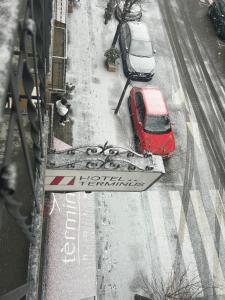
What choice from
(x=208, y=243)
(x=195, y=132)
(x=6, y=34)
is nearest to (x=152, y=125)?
(x=195, y=132)

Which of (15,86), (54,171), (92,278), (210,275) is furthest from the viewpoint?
(210,275)

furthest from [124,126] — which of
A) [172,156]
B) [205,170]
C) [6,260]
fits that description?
[6,260]

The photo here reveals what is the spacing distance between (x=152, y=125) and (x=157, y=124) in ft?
0.80

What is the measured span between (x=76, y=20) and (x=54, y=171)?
50.7ft

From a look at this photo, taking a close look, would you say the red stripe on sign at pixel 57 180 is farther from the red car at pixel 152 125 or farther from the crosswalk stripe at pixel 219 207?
the crosswalk stripe at pixel 219 207

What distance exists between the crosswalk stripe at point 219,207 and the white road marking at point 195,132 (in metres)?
2.24

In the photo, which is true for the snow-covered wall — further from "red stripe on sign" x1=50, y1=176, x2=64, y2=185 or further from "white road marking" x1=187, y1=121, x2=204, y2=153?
"white road marking" x1=187, y1=121, x2=204, y2=153

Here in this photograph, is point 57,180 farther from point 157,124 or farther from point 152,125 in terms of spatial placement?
point 157,124

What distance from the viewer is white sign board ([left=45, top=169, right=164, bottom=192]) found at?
21.7 ft

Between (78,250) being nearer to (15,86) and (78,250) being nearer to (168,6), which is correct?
(15,86)

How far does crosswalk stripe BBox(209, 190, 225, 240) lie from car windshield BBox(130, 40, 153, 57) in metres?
7.90

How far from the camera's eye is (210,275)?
12.8 meters

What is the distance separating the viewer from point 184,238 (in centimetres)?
1338

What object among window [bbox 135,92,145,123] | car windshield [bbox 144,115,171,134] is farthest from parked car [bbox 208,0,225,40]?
car windshield [bbox 144,115,171,134]
